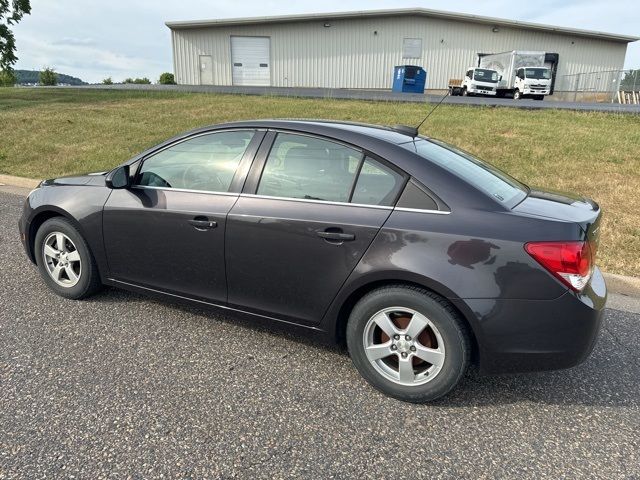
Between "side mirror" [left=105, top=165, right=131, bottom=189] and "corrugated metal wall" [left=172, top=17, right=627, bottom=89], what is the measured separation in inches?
1251

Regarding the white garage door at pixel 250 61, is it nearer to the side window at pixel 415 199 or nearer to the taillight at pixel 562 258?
the side window at pixel 415 199

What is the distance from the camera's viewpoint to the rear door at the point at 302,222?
8.82 ft

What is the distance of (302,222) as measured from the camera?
2.78 meters

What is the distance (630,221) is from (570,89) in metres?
33.3

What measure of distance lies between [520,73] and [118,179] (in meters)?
30.6

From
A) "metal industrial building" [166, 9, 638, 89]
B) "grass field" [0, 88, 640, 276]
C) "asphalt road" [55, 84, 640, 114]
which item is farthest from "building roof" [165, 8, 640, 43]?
"grass field" [0, 88, 640, 276]

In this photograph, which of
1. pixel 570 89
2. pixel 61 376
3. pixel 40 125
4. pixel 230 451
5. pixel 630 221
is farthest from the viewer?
pixel 570 89

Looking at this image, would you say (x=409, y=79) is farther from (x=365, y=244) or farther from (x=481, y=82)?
(x=365, y=244)

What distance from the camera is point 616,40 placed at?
115ft

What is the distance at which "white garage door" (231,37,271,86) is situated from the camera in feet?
110

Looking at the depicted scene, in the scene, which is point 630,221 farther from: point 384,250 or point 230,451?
point 230,451

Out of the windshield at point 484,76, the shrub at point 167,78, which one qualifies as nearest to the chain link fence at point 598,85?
the windshield at point 484,76

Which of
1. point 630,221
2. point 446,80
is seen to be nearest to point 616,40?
point 446,80

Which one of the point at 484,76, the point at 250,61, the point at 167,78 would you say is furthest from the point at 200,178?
the point at 167,78
